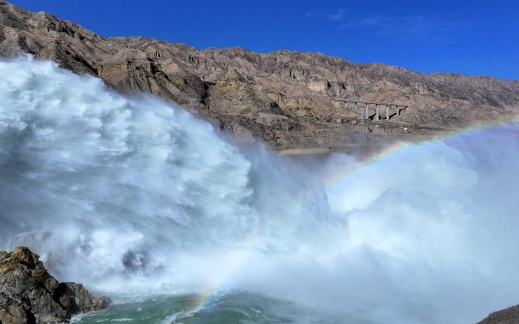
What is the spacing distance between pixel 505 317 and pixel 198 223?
29.5ft

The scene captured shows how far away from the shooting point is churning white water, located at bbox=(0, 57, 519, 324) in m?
13.3

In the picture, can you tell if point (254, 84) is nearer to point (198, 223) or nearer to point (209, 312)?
point (198, 223)

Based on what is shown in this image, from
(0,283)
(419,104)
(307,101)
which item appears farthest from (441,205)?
(419,104)

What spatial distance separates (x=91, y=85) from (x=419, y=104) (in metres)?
126

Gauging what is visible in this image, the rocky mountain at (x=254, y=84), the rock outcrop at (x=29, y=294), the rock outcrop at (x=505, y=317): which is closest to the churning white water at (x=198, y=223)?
the rock outcrop at (x=505, y=317)

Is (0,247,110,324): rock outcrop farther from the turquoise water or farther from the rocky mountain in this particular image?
the rocky mountain

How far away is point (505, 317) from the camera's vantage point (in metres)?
10.1

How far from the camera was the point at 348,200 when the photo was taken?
24.0 m

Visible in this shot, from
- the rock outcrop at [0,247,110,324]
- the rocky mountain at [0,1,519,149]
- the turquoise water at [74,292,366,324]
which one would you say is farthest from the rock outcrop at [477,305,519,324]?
the rocky mountain at [0,1,519,149]

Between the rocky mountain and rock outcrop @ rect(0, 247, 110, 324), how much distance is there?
148 ft

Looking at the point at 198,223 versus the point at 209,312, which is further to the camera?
the point at 198,223

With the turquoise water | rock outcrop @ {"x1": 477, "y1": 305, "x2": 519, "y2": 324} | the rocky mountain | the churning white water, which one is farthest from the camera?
the rocky mountain

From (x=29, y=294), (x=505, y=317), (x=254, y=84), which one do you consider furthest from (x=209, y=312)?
(x=254, y=84)

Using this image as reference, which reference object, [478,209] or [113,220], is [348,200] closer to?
[478,209]
